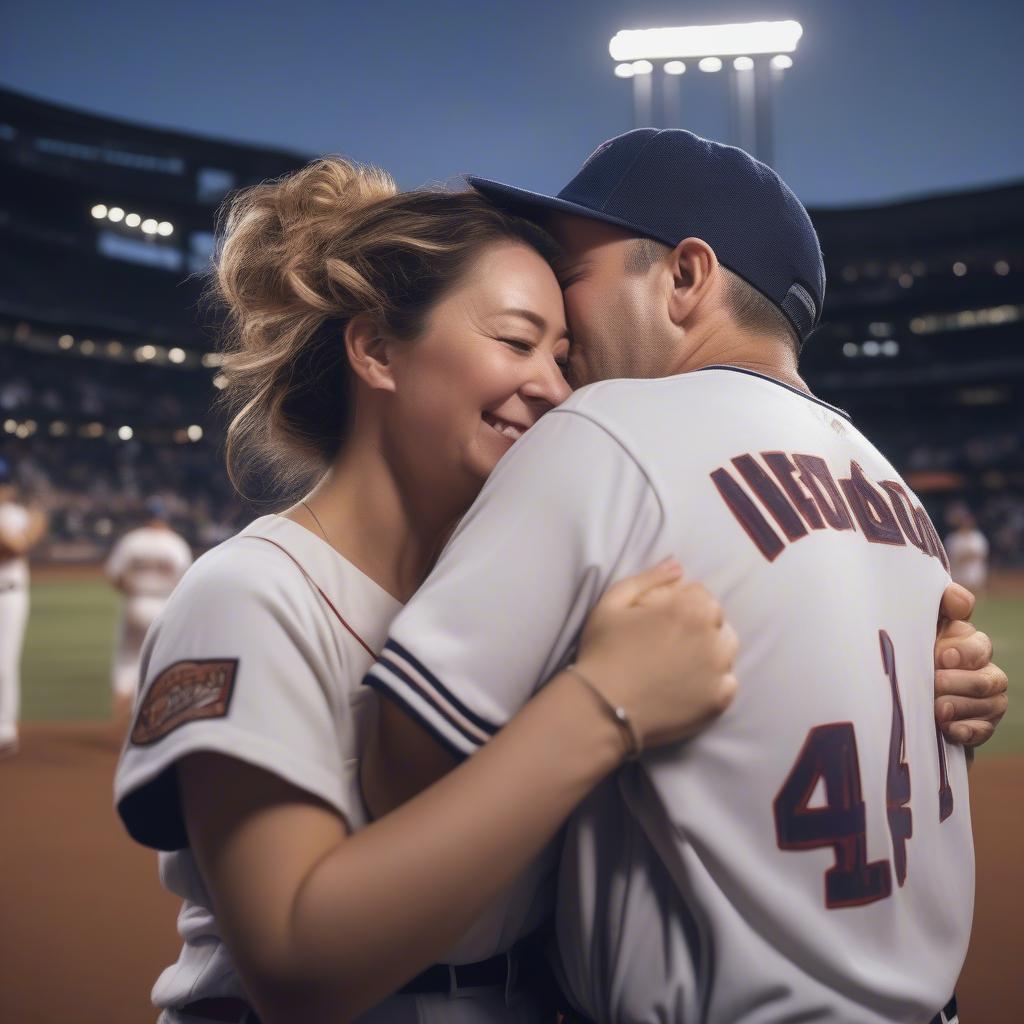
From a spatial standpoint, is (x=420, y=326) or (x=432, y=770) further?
(x=420, y=326)

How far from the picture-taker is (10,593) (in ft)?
21.8

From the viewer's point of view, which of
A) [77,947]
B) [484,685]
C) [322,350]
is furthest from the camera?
[77,947]

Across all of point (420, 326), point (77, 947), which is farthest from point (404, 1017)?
point (77, 947)

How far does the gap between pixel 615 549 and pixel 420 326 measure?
0.67m

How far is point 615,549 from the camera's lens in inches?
42.4

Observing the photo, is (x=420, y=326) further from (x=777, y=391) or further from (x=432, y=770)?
(x=432, y=770)

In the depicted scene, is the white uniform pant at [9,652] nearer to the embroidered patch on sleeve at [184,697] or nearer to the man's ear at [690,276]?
the embroidered patch on sleeve at [184,697]

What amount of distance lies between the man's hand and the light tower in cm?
1434

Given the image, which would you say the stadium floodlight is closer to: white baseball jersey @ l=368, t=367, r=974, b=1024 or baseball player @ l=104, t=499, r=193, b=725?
baseball player @ l=104, t=499, r=193, b=725

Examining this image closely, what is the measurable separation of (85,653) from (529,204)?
11755 mm

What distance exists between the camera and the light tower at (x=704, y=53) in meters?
14.8

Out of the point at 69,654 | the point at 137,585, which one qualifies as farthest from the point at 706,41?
the point at 69,654

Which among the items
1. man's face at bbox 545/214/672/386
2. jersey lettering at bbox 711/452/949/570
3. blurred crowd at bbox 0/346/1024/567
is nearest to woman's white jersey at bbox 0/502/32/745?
man's face at bbox 545/214/672/386

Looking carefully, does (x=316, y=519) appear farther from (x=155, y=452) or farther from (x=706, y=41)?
(x=155, y=452)
